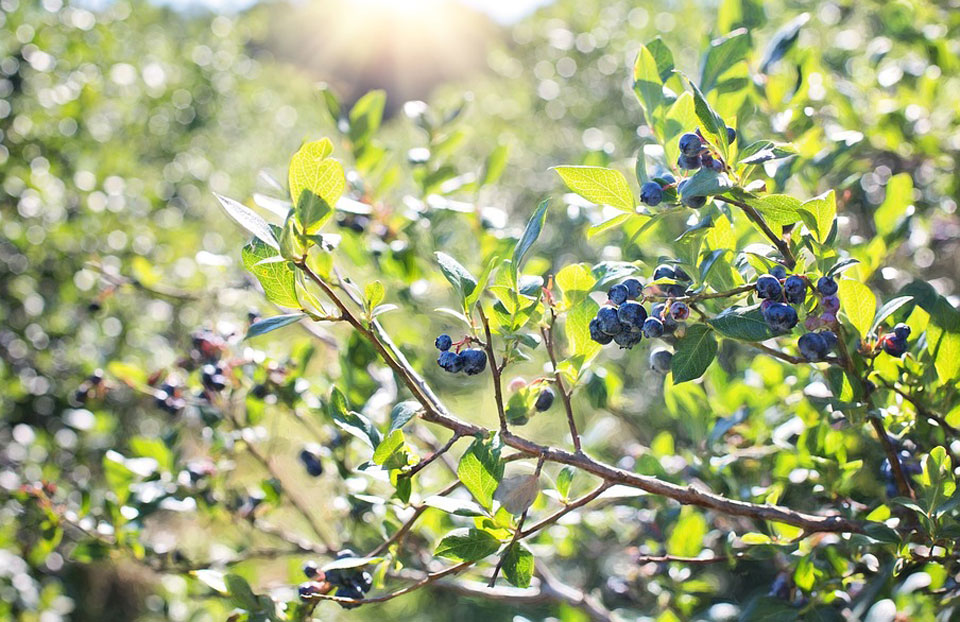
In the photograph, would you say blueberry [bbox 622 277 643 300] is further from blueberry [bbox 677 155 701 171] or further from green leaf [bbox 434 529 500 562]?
green leaf [bbox 434 529 500 562]

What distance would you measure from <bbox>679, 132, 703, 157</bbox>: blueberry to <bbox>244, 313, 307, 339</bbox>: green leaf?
37 cm

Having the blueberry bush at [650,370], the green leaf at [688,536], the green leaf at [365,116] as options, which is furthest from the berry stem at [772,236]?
the green leaf at [365,116]

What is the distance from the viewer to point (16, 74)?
99.3 inches

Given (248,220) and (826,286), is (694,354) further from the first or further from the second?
(248,220)

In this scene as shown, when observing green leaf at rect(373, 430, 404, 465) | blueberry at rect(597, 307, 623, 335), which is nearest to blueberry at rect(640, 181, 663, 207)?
blueberry at rect(597, 307, 623, 335)

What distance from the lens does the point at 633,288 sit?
2.46 feet

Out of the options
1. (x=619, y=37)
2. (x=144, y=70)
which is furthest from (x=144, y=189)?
(x=619, y=37)

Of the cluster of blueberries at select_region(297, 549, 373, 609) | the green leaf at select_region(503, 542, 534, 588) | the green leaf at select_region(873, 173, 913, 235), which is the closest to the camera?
the green leaf at select_region(503, 542, 534, 588)

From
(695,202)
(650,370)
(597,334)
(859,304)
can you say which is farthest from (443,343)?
(650,370)

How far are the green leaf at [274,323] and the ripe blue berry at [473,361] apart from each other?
0.15 m

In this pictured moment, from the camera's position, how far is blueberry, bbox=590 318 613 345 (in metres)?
0.76

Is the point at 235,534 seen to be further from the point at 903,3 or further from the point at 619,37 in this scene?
the point at 903,3

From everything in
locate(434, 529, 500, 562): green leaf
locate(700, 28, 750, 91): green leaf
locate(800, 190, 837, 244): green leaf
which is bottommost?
locate(434, 529, 500, 562): green leaf

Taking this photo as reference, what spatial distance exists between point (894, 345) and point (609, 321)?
287 mm
